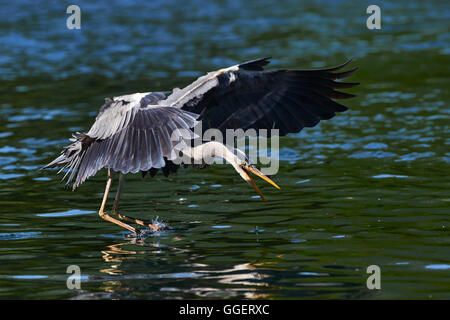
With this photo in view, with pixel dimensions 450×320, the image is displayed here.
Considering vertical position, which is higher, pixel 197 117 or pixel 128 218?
pixel 197 117

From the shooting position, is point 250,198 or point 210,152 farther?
point 250,198

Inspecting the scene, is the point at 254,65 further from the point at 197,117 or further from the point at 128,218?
the point at 128,218

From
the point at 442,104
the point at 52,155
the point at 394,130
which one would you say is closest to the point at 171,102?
the point at 52,155

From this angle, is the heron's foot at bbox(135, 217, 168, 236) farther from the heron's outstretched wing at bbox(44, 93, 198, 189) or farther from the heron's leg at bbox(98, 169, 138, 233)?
the heron's outstretched wing at bbox(44, 93, 198, 189)

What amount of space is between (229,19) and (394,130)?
1960 cm

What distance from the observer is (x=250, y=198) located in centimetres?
1244

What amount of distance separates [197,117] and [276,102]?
8.57 feet

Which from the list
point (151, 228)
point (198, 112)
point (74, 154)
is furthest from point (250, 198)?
point (74, 154)

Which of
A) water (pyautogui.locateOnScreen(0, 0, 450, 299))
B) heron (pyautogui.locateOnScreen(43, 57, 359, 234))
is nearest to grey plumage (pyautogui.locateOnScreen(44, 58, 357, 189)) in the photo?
heron (pyautogui.locateOnScreen(43, 57, 359, 234))

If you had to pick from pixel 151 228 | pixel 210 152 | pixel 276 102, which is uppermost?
pixel 276 102

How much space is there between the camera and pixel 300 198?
12.2m

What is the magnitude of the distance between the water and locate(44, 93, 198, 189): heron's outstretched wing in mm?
1074

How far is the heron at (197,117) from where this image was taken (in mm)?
9492

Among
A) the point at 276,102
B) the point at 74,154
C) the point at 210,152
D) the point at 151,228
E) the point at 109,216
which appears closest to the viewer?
the point at 210,152
